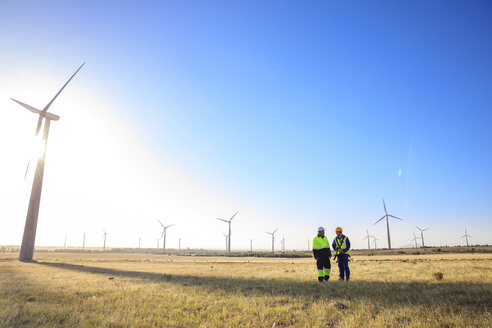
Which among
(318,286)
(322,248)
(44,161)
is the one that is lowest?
(318,286)

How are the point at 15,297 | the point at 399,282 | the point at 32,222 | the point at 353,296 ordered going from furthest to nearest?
the point at 32,222
the point at 399,282
the point at 15,297
the point at 353,296

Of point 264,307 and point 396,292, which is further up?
point 396,292

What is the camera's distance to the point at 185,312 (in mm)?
9195

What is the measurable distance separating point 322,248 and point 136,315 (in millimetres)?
9910

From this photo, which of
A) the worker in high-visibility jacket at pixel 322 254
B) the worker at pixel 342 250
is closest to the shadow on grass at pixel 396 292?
the worker in high-visibility jacket at pixel 322 254

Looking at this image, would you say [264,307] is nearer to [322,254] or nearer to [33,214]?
[322,254]

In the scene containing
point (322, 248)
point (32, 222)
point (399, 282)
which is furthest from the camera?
point (32, 222)

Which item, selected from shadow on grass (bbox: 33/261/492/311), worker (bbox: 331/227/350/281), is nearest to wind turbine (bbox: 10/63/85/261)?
shadow on grass (bbox: 33/261/492/311)

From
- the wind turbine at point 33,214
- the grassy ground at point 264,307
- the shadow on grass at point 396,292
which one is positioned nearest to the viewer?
the grassy ground at point 264,307

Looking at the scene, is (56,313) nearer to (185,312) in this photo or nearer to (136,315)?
(136,315)

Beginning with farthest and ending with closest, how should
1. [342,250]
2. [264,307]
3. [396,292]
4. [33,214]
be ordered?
[33,214]
[342,250]
[396,292]
[264,307]

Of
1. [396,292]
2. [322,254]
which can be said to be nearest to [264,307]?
[396,292]

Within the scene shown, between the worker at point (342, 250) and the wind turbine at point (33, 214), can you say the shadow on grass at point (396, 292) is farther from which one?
the wind turbine at point (33, 214)

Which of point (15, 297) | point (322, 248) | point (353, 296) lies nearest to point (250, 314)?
point (353, 296)
